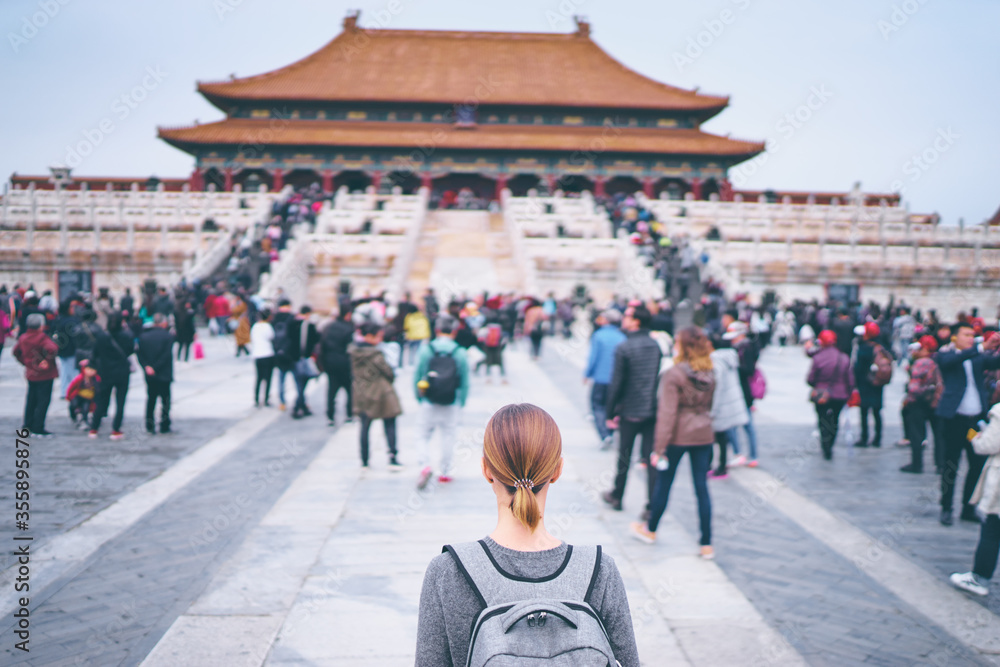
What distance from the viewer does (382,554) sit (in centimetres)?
490

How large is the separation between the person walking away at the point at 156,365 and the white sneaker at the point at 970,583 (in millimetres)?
7415

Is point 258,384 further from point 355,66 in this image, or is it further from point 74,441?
point 355,66

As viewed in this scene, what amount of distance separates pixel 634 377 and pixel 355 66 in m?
44.0

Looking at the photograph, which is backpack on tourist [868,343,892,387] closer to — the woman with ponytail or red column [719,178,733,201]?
the woman with ponytail

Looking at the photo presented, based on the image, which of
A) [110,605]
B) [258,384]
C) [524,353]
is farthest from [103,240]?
[110,605]

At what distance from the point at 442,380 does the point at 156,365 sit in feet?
12.1

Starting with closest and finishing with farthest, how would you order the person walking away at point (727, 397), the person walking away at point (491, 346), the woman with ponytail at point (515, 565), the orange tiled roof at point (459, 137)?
the woman with ponytail at point (515, 565)
the person walking away at point (727, 397)
the person walking away at point (491, 346)
the orange tiled roof at point (459, 137)

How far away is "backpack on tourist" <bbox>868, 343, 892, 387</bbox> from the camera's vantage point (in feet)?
25.7

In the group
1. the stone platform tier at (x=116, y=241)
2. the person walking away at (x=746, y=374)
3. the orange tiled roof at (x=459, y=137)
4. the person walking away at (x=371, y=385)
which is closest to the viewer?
the person walking away at (x=371, y=385)

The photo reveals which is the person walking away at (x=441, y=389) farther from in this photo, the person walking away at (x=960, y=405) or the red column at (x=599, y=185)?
the red column at (x=599, y=185)

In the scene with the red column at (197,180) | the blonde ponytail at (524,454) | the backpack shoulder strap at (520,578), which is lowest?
the backpack shoulder strap at (520,578)

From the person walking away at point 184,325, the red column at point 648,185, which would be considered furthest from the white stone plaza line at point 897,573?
the red column at point 648,185

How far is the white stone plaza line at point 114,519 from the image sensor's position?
4566mm

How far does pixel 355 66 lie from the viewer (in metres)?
45.2
